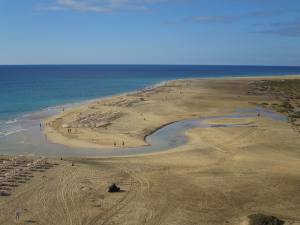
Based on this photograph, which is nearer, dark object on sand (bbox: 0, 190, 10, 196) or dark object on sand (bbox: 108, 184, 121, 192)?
dark object on sand (bbox: 0, 190, 10, 196)

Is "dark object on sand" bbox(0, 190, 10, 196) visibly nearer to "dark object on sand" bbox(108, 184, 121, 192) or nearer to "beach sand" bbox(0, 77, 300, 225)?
"beach sand" bbox(0, 77, 300, 225)

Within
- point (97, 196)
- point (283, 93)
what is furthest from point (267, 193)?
point (283, 93)

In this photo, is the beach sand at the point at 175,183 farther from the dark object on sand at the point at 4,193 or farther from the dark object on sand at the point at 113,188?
the dark object on sand at the point at 4,193

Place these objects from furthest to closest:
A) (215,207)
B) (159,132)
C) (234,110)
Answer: (234,110) < (159,132) < (215,207)

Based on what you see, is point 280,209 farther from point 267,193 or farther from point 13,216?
point 13,216

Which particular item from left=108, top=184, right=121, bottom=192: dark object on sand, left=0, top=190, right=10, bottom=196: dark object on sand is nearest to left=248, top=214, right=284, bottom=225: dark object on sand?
left=108, top=184, right=121, bottom=192: dark object on sand

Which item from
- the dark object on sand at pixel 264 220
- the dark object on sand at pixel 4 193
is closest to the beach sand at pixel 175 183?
the dark object on sand at pixel 4 193
